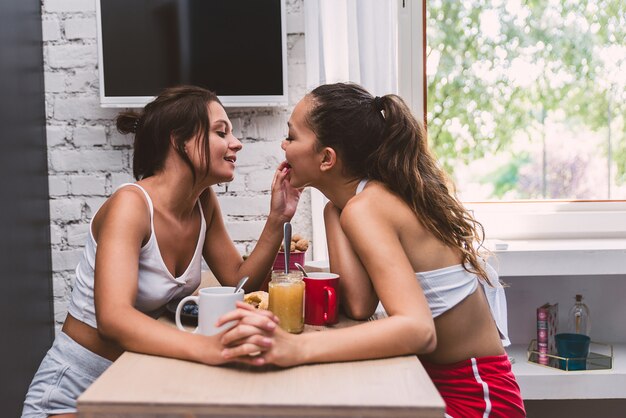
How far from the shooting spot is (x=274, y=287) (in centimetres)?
116

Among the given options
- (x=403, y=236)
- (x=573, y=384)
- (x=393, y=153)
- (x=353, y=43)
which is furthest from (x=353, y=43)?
(x=573, y=384)

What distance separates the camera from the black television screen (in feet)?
7.02

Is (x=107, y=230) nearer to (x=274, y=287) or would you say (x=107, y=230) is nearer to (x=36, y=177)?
(x=274, y=287)

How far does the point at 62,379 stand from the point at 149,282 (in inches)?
11.1

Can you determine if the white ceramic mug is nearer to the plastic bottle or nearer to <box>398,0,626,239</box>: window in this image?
<box>398,0,626,239</box>: window

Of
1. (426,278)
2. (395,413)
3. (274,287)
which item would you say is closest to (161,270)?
(274,287)

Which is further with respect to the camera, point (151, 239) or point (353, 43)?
point (353, 43)

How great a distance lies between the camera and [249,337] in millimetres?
957

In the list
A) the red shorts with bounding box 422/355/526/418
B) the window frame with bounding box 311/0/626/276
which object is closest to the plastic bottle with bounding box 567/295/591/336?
the window frame with bounding box 311/0/626/276

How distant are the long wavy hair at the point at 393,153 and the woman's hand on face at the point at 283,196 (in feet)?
0.80

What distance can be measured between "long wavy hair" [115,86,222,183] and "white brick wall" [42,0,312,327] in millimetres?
752

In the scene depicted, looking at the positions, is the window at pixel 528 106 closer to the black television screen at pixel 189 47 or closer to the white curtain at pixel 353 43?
the white curtain at pixel 353 43

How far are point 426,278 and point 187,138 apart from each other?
0.61 m

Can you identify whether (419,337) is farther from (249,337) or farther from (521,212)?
(521,212)
